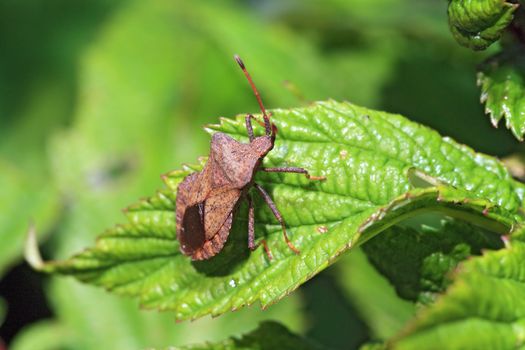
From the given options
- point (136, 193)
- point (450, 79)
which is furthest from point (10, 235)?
point (450, 79)

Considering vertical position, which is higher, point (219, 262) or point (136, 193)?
point (219, 262)

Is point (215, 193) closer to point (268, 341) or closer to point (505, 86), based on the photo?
point (268, 341)

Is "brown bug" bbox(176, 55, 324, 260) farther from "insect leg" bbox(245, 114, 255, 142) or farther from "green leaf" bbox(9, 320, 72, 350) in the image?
"green leaf" bbox(9, 320, 72, 350)

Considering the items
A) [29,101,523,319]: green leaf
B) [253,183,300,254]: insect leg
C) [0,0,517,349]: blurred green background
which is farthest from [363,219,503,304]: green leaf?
[0,0,517,349]: blurred green background

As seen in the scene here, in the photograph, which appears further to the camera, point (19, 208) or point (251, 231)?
point (19, 208)

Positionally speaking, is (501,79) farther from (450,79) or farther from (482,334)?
(450,79)

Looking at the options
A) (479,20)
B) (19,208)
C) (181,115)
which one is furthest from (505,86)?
(19,208)
